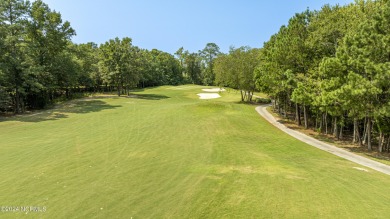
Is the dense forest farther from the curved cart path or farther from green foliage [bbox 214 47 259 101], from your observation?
the curved cart path

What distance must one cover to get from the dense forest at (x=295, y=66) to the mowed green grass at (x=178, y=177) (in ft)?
18.0

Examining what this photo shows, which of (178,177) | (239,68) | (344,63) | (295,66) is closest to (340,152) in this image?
(344,63)

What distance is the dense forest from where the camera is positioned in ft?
58.3

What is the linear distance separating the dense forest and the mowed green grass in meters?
5.49

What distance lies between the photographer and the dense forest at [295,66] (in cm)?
1777

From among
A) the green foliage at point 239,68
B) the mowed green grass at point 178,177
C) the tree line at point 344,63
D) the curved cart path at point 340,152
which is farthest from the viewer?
the green foliage at point 239,68

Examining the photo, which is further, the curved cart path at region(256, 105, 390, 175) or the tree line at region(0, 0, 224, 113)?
the tree line at region(0, 0, 224, 113)

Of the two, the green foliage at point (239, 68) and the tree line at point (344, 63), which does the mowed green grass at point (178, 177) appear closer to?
the tree line at point (344, 63)

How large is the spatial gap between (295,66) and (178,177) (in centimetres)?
2301

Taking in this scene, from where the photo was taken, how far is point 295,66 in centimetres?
2886

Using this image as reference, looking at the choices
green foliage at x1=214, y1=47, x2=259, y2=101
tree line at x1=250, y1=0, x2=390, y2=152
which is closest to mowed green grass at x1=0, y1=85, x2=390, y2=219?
tree line at x1=250, y1=0, x2=390, y2=152

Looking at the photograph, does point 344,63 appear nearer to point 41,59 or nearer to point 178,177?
point 178,177

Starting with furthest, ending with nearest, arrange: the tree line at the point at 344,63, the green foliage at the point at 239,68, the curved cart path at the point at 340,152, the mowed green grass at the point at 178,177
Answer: the green foliage at the point at 239,68 → the tree line at the point at 344,63 → the curved cart path at the point at 340,152 → the mowed green grass at the point at 178,177

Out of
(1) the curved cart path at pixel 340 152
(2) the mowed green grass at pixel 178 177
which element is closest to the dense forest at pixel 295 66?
(1) the curved cart path at pixel 340 152
